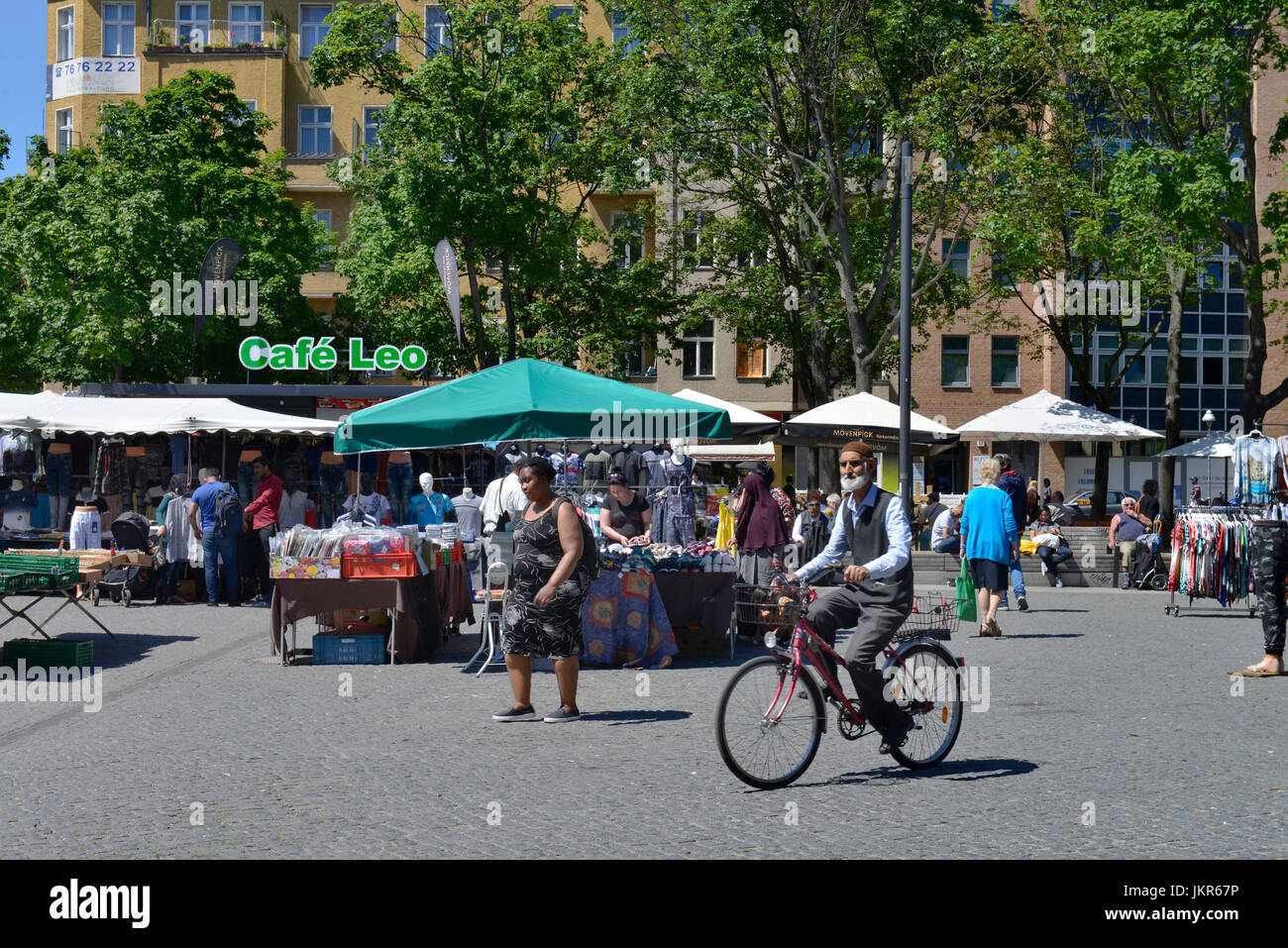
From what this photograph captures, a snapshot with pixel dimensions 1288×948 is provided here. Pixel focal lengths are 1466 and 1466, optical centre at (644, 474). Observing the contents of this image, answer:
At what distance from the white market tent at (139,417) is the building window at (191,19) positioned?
30984 millimetres

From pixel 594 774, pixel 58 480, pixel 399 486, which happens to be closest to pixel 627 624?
pixel 594 774

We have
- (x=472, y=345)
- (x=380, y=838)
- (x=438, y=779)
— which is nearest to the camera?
(x=380, y=838)

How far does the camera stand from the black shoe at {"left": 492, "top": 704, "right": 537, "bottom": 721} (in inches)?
393

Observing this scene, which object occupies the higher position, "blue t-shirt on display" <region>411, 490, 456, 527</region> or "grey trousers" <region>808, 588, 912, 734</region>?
"blue t-shirt on display" <region>411, 490, 456, 527</region>

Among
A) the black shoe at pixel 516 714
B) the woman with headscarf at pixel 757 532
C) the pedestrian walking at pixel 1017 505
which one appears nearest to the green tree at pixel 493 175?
the pedestrian walking at pixel 1017 505

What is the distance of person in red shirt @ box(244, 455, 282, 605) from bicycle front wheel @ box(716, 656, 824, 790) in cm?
1258

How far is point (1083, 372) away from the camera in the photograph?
34.4 meters

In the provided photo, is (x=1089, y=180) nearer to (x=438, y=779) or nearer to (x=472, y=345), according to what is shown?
(x=472, y=345)

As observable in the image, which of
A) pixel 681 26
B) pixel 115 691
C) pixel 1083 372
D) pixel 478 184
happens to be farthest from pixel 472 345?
pixel 115 691

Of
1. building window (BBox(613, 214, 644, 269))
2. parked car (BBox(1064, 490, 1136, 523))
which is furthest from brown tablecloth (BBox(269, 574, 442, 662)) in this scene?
parked car (BBox(1064, 490, 1136, 523))

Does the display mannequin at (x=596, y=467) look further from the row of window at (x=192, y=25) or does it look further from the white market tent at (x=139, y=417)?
the row of window at (x=192, y=25)

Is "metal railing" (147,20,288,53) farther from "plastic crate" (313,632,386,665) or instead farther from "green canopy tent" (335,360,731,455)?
"plastic crate" (313,632,386,665)

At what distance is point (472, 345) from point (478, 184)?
5.89 metres

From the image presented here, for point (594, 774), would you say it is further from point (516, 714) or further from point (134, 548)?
point (134, 548)
